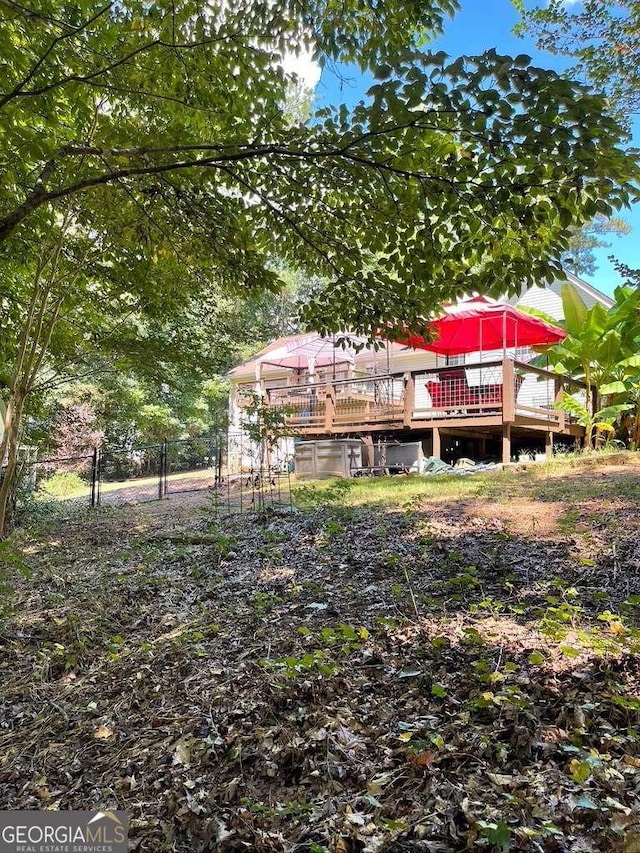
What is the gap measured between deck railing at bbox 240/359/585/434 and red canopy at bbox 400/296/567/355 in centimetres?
75

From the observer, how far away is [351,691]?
273cm

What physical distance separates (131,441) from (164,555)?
15542mm

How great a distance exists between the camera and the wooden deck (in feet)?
33.9

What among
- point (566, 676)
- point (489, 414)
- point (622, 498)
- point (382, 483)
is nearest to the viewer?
point (566, 676)

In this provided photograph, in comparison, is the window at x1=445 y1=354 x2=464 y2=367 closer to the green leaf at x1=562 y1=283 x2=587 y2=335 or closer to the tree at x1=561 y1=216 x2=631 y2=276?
the green leaf at x1=562 y1=283 x2=587 y2=335

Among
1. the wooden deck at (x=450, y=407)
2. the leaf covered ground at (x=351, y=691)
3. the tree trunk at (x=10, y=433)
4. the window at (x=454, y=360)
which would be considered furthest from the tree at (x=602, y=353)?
the tree trunk at (x=10, y=433)

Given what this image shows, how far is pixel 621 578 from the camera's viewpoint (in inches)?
144

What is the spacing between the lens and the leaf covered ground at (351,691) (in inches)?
76.2

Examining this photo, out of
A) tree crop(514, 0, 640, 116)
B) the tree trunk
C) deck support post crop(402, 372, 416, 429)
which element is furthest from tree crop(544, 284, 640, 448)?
the tree trunk

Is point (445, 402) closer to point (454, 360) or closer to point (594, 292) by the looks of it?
point (454, 360)

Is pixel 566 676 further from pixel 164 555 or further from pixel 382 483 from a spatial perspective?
pixel 382 483

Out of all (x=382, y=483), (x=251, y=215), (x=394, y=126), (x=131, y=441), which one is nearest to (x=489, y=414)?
(x=382, y=483)

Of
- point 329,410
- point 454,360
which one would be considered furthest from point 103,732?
point 454,360

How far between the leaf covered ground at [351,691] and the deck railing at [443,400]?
4947 mm
